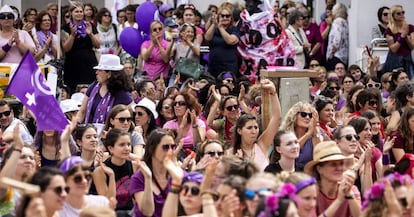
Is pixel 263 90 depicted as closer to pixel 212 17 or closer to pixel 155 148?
pixel 155 148

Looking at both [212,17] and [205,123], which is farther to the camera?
[212,17]

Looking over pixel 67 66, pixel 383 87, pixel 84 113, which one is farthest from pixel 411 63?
pixel 84 113

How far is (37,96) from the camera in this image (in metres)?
12.9

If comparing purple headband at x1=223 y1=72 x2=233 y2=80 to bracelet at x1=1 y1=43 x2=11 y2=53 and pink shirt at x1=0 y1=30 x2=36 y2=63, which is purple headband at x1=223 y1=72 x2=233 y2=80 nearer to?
pink shirt at x1=0 y1=30 x2=36 y2=63

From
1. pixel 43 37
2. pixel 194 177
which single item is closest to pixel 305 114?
pixel 194 177

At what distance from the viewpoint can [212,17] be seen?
20859 mm

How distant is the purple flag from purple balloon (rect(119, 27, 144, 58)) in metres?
7.18

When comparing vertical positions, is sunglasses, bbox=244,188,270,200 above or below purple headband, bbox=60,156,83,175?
above

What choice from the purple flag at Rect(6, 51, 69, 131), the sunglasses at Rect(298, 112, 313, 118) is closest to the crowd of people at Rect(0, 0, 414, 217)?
the sunglasses at Rect(298, 112, 313, 118)

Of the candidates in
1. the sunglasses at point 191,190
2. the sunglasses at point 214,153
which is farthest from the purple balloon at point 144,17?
the sunglasses at point 191,190

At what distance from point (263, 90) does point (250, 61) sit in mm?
5740

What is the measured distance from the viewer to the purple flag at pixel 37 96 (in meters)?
12.8

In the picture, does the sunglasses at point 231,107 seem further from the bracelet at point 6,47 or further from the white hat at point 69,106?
the bracelet at point 6,47

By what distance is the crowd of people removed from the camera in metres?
10.2
